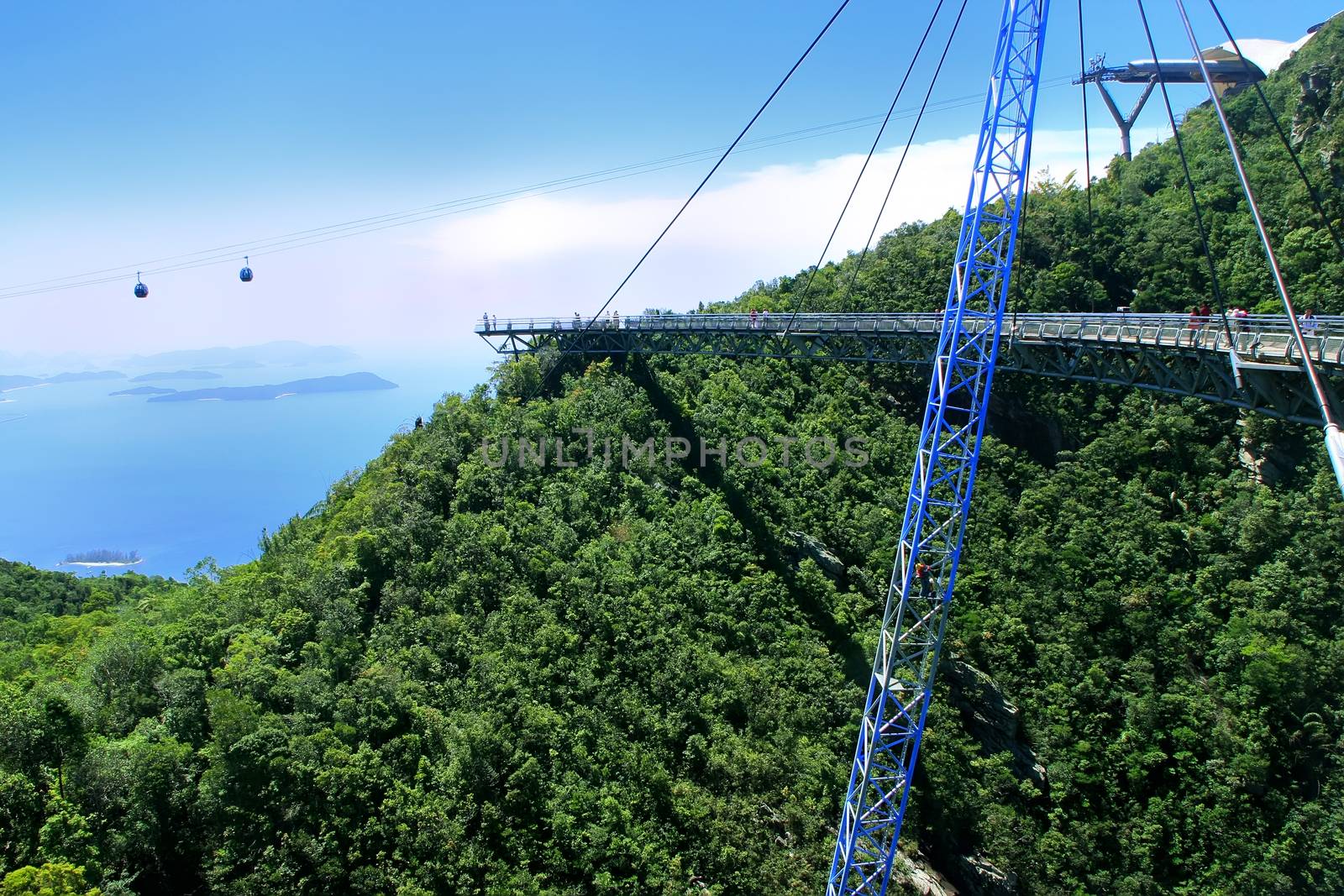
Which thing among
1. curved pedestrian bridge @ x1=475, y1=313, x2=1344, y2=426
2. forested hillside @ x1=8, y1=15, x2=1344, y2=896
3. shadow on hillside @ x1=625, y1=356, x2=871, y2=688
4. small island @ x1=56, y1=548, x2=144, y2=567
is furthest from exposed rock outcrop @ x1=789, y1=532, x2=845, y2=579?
small island @ x1=56, y1=548, x2=144, y2=567

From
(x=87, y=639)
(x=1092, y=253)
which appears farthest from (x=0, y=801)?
(x=1092, y=253)

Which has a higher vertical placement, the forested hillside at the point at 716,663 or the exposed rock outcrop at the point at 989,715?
the forested hillside at the point at 716,663

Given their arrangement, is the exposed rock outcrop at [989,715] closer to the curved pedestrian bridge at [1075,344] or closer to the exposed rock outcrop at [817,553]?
the exposed rock outcrop at [817,553]

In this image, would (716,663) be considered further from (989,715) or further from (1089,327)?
(1089,327)

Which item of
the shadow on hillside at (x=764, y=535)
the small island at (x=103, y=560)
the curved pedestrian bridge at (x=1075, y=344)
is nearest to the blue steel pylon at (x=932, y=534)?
the curved pedestrian bridge at (x=1075, y=344)

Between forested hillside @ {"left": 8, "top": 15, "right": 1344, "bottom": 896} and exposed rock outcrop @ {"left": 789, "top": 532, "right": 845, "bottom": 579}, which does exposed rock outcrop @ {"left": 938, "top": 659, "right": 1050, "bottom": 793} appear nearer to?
forested hillside @ {"left": 8, "top": 15, "right": 1344, "bottom": 896}

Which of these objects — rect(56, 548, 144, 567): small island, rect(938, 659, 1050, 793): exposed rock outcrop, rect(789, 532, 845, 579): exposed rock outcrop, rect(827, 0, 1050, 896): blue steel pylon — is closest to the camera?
rect(827, 0, 1050, 896): blue steel pylon
